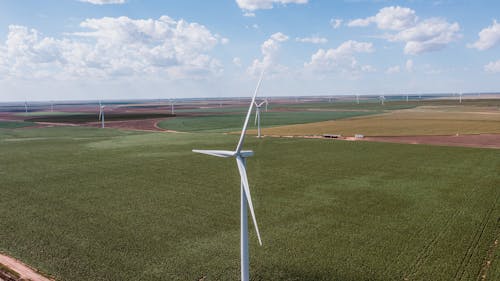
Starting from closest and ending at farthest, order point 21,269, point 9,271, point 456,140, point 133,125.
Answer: point 9,271 → point 21,269 → point 456,140 → point 133,125

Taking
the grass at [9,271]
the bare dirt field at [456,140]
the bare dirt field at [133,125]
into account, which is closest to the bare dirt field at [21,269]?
the grass at [9,271]

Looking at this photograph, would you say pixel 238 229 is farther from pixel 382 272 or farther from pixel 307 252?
pixel 382 272

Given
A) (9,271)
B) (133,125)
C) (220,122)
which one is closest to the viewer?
(9,271)

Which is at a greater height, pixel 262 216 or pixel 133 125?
pixel 133 125

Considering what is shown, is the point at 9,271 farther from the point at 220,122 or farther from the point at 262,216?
the point at 220,122

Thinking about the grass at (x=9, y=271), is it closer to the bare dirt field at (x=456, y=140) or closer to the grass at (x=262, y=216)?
the grass at (x=262, y=216)

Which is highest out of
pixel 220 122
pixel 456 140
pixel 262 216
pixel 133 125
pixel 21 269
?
pixel 220 122

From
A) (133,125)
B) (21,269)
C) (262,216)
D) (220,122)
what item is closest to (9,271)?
(21,269)

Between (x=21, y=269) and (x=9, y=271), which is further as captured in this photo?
(x=21, y=269)

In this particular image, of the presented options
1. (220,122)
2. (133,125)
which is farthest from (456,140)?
(133,125)
